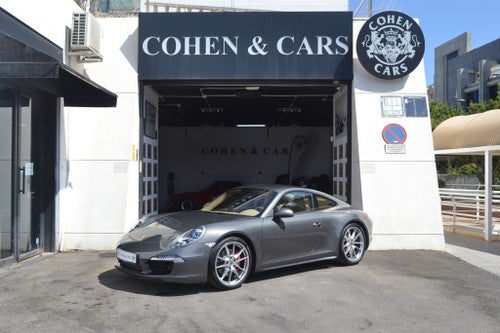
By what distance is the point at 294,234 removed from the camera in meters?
7.05

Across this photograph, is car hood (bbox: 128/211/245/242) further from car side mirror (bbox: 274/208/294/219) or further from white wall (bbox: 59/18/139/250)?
white wall (bbox: 59/18/139/250)

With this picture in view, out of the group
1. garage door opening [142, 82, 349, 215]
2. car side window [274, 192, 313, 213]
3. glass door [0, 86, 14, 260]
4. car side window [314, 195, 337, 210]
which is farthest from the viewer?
garage door opening [142, 82, 349, 215]

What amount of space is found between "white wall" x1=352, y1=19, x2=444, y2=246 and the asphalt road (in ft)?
5.45

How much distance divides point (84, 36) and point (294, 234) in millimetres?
5186

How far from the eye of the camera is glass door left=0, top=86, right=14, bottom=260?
7427 millimetres

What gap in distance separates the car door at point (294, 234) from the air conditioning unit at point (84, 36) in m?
4.59

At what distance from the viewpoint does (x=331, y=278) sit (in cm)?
700

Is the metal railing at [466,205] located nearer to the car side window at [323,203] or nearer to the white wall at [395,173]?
the white wall at [395,173]

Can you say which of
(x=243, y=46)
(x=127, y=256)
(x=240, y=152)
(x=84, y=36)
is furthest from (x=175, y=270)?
(x=240, y=152)

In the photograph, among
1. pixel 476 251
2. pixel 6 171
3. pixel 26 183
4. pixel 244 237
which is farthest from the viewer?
pixel 476 251

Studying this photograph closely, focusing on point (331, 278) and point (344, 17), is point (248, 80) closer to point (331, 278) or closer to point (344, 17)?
point (344, 17)

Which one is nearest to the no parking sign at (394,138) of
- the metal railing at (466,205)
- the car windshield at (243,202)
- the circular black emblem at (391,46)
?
the circular black emblem at (391,46)

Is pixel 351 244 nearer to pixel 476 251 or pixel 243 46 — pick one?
pixel 476 251

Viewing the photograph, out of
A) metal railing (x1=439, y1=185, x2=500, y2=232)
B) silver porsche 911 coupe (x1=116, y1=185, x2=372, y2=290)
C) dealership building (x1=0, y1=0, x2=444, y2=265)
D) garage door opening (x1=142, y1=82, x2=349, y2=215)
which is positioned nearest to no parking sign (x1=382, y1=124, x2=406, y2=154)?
dealership building (x1=0, y1=0, x2=444, y2=265)
